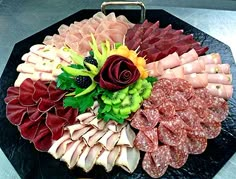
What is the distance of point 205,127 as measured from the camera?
1.37 m

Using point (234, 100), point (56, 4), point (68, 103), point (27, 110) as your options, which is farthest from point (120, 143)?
point (56, 4)

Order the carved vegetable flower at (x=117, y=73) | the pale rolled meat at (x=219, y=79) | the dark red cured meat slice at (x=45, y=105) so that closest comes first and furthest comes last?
the carved vegetable flower at (x=117, y=73) → the dark red cured meat slice at (x=45, y=105) → the pale rolled meat at (x=219, y=79)

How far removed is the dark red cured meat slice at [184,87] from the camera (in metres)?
1.37

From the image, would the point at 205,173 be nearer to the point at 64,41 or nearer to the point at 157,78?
the point at 157,78

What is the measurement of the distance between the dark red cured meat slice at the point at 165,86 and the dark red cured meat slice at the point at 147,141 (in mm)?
168

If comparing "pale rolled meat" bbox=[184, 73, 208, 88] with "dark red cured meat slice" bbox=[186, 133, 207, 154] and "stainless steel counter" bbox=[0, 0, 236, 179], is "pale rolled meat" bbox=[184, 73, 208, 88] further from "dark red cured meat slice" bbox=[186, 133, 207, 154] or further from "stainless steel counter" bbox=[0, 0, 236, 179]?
"stainless steel counter" bbox=[0, 0, 236, 179]

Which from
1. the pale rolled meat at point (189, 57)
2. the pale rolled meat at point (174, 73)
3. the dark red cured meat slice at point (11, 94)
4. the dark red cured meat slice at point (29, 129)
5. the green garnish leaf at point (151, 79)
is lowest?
the dark red cured meat slice at point (29, 129)

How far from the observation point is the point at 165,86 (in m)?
1.38

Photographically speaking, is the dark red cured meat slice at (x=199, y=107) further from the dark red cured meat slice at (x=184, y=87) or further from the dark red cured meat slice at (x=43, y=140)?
the dark red cured meat slice at (x=43, y=140)

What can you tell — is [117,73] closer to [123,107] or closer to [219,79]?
[123,107]

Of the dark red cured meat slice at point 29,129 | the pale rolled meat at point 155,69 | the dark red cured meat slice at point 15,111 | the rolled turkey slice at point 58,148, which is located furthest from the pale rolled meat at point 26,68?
the pale rolled meat at point 155,69

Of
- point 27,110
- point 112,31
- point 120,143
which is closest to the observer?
point 120,143

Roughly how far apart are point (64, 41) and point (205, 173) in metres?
0.90

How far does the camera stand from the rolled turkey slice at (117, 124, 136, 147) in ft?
4.19
